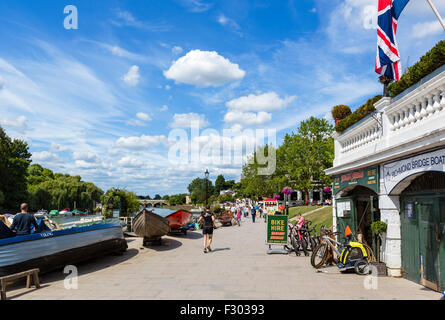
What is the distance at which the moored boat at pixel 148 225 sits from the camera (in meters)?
13.3

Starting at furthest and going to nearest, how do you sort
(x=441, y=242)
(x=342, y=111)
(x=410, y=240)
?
1. (x=342, y=111)
2. (x=410, y=240)
3. (x=441, y=242)

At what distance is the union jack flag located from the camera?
7.53 metres

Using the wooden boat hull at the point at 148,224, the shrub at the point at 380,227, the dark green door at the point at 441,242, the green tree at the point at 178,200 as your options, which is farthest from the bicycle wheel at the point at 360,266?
the green tree at the point at 178,200

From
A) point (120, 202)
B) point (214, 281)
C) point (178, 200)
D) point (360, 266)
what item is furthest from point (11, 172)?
point (178, 200)

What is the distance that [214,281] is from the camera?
7.76 m

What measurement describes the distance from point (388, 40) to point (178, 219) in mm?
14847

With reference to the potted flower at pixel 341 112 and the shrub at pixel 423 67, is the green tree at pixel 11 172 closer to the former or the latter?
the potted flower at pixel 341 112

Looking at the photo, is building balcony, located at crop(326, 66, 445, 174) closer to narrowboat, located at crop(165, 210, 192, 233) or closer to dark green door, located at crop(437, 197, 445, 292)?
dark green door, located at crop(437, 197, 445, 292)

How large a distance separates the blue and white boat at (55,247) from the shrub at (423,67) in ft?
31.9

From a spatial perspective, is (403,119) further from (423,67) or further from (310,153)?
(310,153)

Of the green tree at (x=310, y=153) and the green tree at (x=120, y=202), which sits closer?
the green tree at (x=120, y=202)
